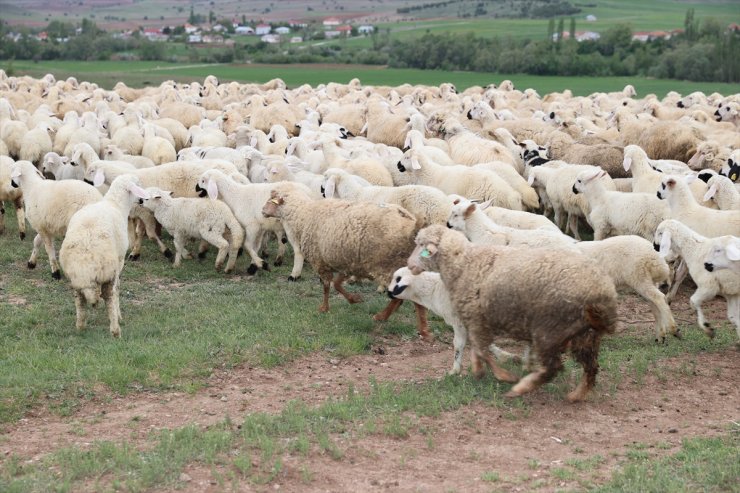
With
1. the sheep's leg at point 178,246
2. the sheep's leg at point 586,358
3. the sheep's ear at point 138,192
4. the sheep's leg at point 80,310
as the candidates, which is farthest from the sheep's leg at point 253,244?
the sheep's leg at point 586,358

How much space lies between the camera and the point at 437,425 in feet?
27.3

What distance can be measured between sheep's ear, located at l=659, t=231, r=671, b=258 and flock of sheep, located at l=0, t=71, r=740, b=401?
0.11ft

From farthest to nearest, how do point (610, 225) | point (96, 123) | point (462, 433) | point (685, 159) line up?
point (96, 123) < point (685, 159) < point (610, 225) < point (462, 433)

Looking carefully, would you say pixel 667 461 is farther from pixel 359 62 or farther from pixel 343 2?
pixel 343 2

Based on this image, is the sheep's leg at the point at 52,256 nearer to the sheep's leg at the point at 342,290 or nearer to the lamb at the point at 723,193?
the sheep's leg at the point at 342,290

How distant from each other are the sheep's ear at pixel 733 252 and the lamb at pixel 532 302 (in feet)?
7.26

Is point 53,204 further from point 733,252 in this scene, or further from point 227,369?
point 733,252

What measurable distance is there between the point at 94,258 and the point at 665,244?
21.7 ft

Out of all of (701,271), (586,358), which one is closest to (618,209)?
(701,271)

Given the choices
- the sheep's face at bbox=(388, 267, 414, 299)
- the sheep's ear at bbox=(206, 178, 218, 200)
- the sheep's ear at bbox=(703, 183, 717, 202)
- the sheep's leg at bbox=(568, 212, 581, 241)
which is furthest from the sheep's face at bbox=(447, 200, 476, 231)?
the sheep's leg at bbox=(568, 212, 581, 241)

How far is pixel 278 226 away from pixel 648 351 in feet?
19.0

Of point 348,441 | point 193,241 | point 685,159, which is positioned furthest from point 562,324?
point 685,159

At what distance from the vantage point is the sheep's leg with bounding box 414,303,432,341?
437 inches

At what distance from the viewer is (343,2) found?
196 m
